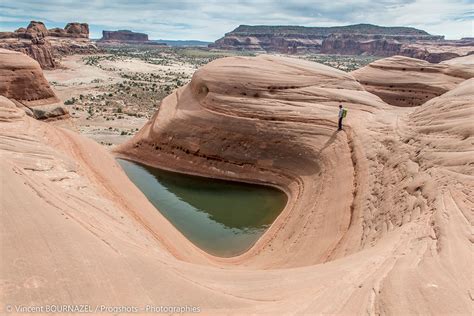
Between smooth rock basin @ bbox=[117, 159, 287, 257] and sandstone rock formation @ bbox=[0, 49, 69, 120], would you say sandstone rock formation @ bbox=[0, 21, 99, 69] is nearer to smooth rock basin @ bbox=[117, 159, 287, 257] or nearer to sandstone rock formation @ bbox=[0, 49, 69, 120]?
sandstone rock formation @ bbox=[0, 49, 69, 120]

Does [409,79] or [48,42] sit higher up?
[48,42]

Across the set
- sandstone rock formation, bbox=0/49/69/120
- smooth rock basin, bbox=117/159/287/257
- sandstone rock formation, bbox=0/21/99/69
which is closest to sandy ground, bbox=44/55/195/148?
sandstone rock formation, bbox=0/49/69/120

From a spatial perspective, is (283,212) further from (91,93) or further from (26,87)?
(91,93)

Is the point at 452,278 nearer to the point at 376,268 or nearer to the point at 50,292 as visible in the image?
the point at 376,268

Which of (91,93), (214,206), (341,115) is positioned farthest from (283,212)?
(91,93)

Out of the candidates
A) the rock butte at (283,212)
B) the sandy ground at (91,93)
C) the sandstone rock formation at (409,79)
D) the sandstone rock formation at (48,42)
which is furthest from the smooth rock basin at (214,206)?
the sandstone rock formation at (48,42)
